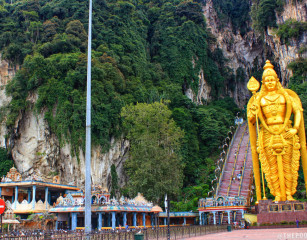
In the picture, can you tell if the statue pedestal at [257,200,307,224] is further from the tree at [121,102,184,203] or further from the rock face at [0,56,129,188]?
the rock face at [0,56,129,188]

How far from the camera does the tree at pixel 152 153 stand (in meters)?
27.3

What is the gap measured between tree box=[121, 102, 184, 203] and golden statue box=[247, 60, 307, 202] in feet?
24.2

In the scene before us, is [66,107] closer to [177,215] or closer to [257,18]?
[177,215]

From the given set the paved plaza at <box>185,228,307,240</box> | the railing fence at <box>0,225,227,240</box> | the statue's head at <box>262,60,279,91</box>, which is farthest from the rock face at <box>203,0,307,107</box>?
the paved plaza at <box>185,228,307,240</box>

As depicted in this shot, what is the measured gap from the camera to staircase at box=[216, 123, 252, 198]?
31086 mm

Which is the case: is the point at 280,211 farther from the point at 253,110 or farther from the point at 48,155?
the point at 48,155

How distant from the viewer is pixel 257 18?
43562 millimetres

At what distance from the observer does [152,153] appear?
93.6ft

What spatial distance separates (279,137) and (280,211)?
14.8 ft

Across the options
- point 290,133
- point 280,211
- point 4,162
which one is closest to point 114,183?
point 4,162

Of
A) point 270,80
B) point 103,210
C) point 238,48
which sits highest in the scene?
point 238,48

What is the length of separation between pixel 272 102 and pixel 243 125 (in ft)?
81.6

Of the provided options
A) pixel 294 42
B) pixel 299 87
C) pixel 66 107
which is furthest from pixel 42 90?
pixel 294 42

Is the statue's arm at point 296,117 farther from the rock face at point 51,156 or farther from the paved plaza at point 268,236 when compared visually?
the rock face at point 51,156
